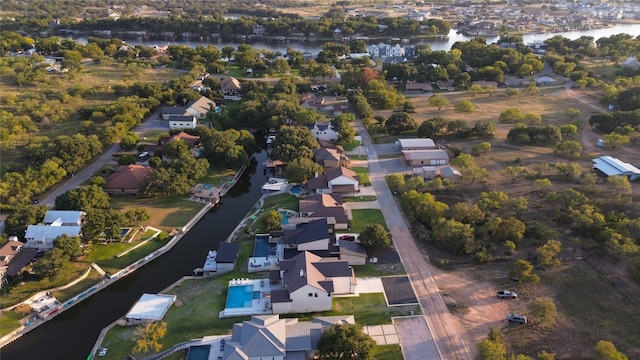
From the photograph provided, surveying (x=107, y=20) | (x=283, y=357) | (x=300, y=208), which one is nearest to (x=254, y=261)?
(x=300, y=208)

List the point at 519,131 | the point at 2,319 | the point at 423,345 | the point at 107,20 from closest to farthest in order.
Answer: the point at 423,345 < the point at 2,319 < the point at 519,131 < the point at 107,20

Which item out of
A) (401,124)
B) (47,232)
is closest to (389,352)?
(47,232)

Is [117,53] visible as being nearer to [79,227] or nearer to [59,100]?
[59,100]

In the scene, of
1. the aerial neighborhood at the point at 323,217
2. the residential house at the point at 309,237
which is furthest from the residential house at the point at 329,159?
the residential house at the point at 309,237

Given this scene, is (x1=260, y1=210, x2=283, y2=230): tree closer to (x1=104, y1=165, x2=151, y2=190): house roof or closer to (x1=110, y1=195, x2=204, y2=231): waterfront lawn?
(x1=110, y1=195, x2=204, y2=231): waterfront lawn

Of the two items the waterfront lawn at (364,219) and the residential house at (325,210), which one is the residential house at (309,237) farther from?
the waterfront lawn at (364,219)

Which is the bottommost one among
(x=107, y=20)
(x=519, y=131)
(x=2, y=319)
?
(x=2, y=319)
